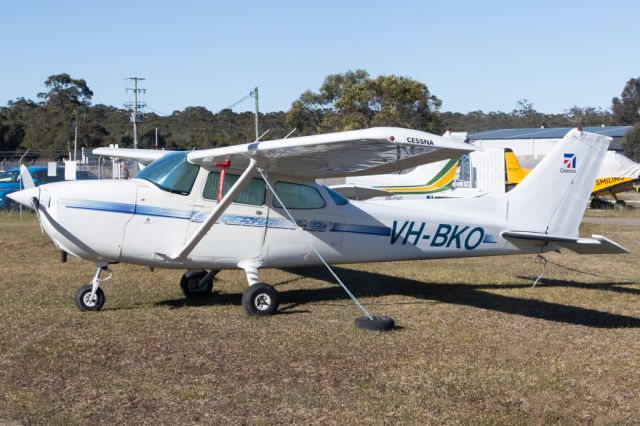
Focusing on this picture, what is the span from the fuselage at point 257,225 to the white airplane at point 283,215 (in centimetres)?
1

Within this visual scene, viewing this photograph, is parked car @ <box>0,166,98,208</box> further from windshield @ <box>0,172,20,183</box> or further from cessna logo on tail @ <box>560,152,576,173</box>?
cessna logo on tail @ <box>560,152,576,173</box>

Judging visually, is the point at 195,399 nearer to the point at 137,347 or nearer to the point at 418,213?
the point at 137,347

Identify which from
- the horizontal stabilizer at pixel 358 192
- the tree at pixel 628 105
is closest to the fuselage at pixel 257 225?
the horizontal stabilizer at pixel 358 192

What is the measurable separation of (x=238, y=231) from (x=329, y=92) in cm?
4310

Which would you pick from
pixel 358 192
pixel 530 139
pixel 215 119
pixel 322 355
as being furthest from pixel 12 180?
pixel 530 139

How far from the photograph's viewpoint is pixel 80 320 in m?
8.21

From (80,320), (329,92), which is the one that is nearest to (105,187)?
(80,320)

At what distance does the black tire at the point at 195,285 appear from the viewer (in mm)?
9969

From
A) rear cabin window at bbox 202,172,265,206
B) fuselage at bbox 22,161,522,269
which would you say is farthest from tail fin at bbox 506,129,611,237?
rear cabin window at bbox 202,172,265,206

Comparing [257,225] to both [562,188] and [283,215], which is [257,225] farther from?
[562,188]

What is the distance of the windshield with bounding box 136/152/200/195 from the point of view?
880 cm

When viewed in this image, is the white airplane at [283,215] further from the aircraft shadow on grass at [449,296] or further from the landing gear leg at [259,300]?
the aircraft shadow on grass at [449,296]

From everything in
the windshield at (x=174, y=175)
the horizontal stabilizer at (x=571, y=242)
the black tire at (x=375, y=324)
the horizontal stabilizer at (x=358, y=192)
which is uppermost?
the windshield at (x=174, y=175)

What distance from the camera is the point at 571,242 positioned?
9398mm
